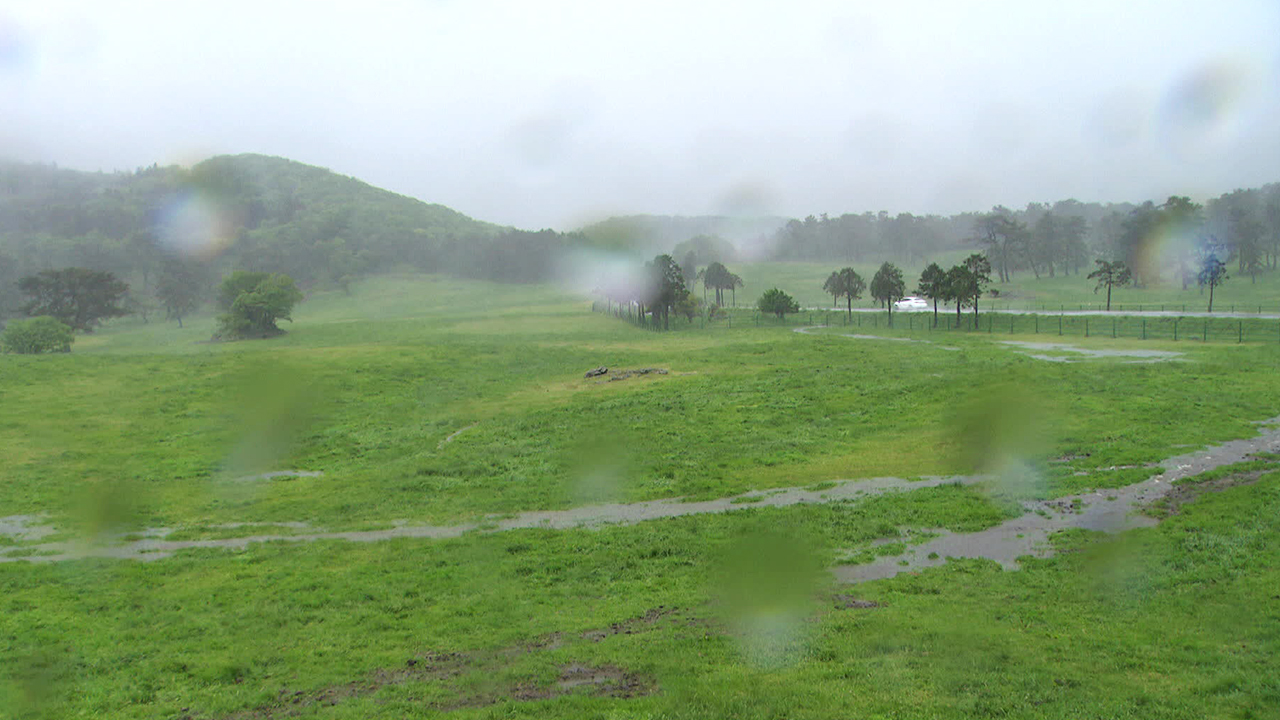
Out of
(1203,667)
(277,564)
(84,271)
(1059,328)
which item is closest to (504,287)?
(84,271)

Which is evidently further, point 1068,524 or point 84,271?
point 84,271

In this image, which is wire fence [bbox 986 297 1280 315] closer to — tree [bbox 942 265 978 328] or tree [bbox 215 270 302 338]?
tree [bbox 942 265 978 328]

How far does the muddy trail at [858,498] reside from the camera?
619 inches

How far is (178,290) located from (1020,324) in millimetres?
106969

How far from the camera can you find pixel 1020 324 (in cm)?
7044

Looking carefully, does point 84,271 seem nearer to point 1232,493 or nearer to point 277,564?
point 277,564

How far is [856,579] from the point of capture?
562 inches

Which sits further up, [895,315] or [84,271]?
[84,271]

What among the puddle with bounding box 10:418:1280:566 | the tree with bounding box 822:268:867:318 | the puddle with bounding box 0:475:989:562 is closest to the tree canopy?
the tree with bounding box 822:268:867:318

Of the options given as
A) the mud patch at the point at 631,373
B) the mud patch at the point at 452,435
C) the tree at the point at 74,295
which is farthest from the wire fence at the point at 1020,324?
the tree at the point at 74,295

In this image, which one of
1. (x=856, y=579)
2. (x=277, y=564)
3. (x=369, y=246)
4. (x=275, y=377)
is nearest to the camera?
(x=856, y=579)

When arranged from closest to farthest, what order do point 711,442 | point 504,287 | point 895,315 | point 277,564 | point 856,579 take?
point 856,579 < point 277,564 < point 711,442 < point 895,315 < point 504,287

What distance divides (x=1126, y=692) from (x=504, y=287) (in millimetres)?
148165

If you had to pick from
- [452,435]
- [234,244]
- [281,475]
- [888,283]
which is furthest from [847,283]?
[234,244]
